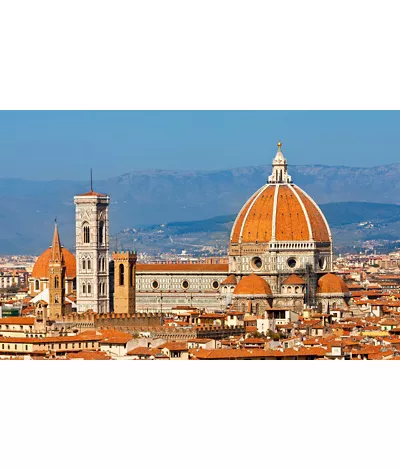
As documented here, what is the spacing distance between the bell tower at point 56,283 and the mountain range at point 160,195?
29531 millimetres

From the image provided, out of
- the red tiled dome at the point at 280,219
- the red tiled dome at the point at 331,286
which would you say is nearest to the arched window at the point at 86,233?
the red tiled dome at the point at 280,219

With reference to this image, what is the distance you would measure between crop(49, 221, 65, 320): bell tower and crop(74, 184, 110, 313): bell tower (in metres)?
2.75

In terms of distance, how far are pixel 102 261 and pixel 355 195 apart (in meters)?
52.5

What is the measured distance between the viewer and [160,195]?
114 m

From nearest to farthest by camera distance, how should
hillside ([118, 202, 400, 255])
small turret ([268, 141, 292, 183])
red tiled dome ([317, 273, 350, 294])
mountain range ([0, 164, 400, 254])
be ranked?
red tiled dome ([317, 273, 350, 294]) → small turret ([268, 141, 292, 183]) → mountain range ([0, 164, 400, 254]) → hillside ([118, 202, 400, 255])

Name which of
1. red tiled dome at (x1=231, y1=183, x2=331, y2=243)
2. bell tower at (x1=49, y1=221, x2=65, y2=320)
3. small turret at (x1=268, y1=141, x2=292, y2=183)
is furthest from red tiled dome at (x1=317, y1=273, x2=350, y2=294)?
bell tower at (x1=49, y1=221, x2=65, y2=320)

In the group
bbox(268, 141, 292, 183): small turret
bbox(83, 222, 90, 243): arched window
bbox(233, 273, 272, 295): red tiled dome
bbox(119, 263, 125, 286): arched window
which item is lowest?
bbox(233, 273, 272, 295): red tiled dome

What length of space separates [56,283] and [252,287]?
7.69 metres

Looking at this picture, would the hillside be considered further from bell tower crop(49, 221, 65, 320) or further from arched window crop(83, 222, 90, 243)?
bell tower crop(49, 221, 65, 320)

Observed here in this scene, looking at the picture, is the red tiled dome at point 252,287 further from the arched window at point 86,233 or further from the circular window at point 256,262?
the arched window at point 86,233

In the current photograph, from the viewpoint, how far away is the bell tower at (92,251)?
6372cm

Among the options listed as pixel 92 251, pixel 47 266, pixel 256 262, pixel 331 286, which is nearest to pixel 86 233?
pixel 92 251

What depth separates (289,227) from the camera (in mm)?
67188

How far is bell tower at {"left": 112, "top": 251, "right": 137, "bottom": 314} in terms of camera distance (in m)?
62.6
